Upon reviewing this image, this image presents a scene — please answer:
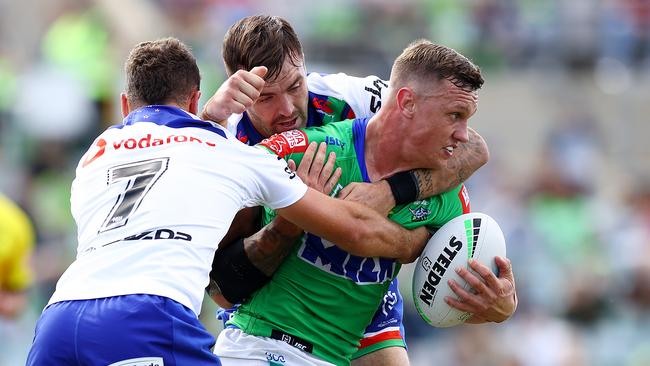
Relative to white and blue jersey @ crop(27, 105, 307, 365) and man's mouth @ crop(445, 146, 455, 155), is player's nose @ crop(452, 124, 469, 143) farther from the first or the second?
white and blue jersey @ crop(27, 105, 307, 365)

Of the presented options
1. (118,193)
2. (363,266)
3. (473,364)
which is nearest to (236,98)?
(118,193)

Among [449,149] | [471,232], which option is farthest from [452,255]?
[449,149]

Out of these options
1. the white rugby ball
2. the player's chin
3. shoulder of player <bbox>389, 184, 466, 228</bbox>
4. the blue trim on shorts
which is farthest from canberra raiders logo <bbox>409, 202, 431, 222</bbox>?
the blue trim on shorts

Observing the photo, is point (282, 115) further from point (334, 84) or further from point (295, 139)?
point (334, 84)

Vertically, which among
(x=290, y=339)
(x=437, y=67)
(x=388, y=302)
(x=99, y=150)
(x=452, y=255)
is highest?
(x=437, y=67)

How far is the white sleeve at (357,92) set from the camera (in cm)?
619

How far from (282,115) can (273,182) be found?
73 centimetres

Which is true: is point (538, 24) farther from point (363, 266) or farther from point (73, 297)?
point (73, 297)

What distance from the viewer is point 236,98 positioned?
5422 mm

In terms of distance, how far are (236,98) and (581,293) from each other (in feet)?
25.6

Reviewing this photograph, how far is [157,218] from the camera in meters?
4.99

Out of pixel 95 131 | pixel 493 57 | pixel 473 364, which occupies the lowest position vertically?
pixel 473 364

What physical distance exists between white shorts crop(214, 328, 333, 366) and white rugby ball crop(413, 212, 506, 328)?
646 mm

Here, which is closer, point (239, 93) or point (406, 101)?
point (239, 93)
